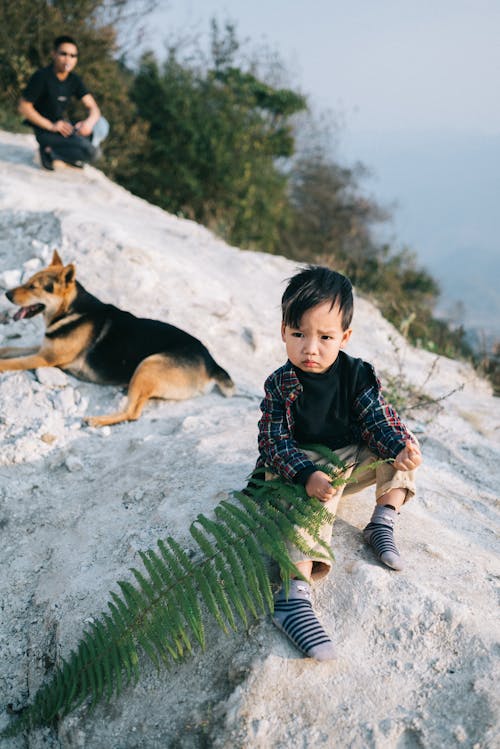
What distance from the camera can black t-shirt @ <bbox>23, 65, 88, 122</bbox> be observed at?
9125 mm

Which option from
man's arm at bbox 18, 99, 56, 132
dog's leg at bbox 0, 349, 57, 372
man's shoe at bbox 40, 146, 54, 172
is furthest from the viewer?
man's shoe at bbox 40, 146, 54, 172

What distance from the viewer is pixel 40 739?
2594 millimetres

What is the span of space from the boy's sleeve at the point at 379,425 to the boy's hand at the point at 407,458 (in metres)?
0.03

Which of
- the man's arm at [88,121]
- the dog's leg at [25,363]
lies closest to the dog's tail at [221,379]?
the dog's leg at [25,363]

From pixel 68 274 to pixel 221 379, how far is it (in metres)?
1.61

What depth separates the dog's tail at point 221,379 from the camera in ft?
16.9

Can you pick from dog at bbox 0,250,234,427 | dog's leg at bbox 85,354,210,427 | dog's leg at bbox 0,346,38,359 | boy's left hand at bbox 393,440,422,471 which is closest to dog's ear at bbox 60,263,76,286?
dog at bbox 0,250,234,427

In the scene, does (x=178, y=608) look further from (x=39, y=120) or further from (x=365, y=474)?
(x=39, y=120)

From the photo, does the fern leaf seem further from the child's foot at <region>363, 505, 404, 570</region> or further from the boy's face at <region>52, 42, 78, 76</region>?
the boy's face at <region>52, 42, 78, 76</region>

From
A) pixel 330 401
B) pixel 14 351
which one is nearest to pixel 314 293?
pixel 330 401

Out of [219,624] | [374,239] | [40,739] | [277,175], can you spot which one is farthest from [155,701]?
[374,239]

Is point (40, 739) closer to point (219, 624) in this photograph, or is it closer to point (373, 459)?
point (219, 624)

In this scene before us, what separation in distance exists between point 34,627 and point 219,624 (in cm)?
112

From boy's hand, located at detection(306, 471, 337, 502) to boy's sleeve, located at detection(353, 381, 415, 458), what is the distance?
14.6 inches
